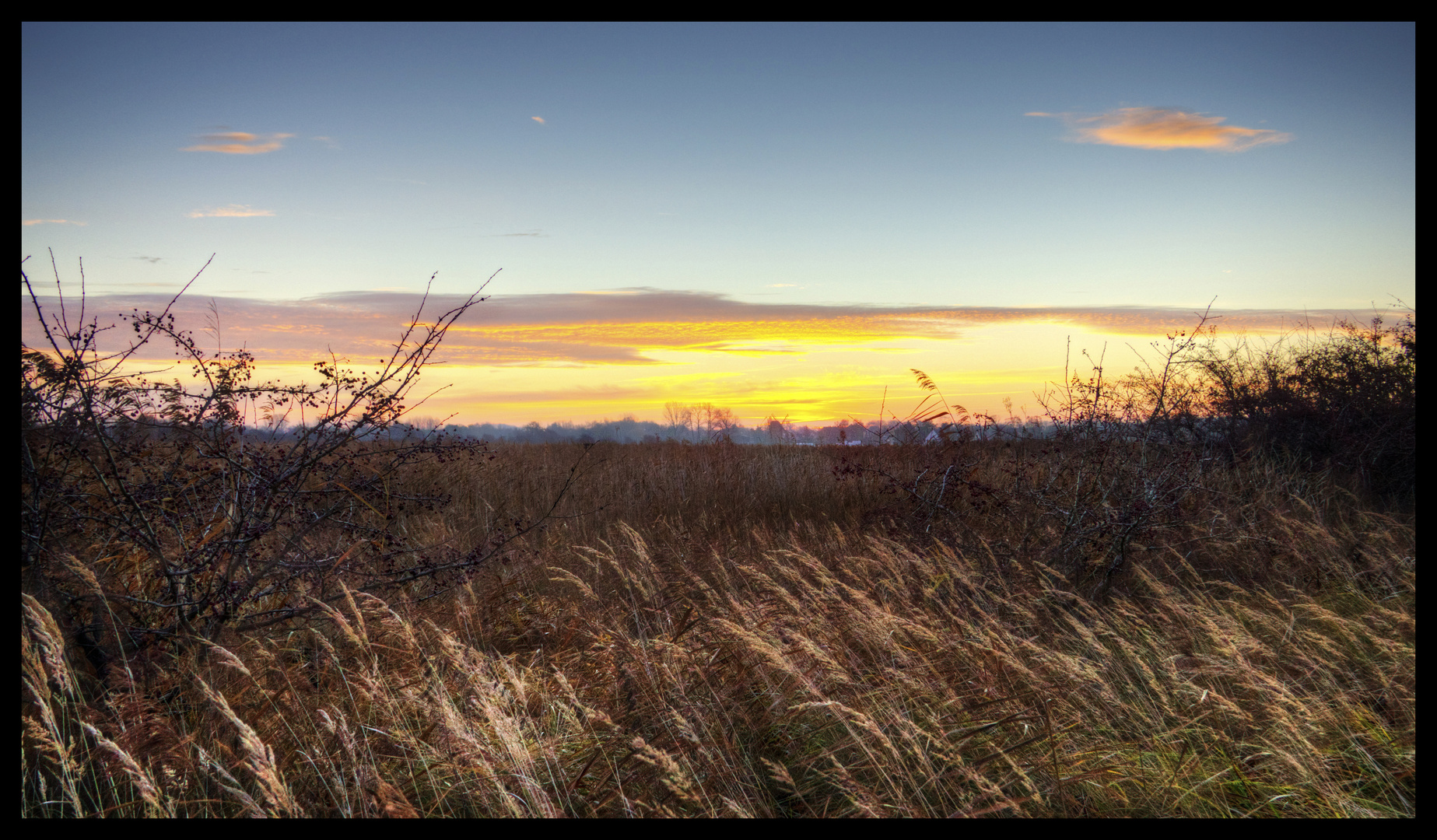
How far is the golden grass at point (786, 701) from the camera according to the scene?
2928mm

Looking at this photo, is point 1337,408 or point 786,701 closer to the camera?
point 786,701

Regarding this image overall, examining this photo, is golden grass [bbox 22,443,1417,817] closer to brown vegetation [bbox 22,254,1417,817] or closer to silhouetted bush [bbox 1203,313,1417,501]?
brown vegetation [bbox 22,254,1417,817]

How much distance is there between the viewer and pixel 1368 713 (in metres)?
3.57

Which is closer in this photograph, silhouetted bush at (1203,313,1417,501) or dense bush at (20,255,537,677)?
dense bush at (20,255,537,677)

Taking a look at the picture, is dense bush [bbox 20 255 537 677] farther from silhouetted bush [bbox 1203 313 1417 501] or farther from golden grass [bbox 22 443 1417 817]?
silhouetted bush [bbox 1203 313 1417 501]

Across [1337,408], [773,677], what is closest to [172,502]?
[773,677]

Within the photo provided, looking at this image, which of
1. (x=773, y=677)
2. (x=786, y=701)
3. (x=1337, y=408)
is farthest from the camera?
(x=1337, y=408)

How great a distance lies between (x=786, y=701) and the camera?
12.0ft

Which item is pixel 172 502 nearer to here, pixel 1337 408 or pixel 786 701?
pixel 786 701

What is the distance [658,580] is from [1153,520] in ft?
13.3

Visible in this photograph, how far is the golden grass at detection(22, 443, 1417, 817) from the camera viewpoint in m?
2.93

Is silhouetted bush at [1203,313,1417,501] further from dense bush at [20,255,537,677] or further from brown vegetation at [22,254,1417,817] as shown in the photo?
dense bush at [20,255,537,677]

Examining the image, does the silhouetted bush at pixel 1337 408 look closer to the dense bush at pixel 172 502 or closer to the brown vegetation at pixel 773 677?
the brown vegetation at pixel 773 677

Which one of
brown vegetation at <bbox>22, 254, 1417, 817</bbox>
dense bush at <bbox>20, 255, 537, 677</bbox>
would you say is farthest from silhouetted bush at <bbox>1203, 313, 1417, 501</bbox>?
dense bush at <bbox>20, 255, 537, 677</bbox>
